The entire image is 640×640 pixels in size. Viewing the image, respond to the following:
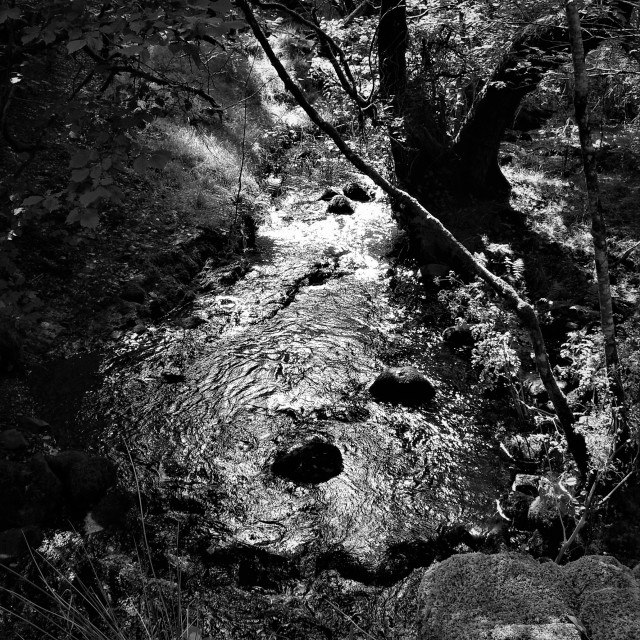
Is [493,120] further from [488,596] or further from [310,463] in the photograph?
[488,596]

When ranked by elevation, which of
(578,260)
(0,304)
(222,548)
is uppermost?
(578,260)

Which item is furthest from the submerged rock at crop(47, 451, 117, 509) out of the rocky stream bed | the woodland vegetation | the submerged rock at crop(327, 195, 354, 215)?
the submerged rock at crop(327, 195, 354, 215)

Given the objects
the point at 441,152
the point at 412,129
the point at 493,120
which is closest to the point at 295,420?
the point at 412,129

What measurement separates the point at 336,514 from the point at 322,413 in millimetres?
1519

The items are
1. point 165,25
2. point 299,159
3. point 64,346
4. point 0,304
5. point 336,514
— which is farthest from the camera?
point 299,159

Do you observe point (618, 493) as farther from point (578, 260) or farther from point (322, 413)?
point (578, 260)

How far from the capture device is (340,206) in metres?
12.2

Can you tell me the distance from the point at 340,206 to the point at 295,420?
6817 millimetres

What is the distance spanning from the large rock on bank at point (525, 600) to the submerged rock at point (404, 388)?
402 cm

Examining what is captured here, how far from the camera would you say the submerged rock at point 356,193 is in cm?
1289

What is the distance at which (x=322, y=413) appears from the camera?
661 cm

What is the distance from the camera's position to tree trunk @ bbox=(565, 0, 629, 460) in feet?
15.1

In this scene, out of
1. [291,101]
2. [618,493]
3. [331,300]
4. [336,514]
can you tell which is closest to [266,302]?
[331,300]

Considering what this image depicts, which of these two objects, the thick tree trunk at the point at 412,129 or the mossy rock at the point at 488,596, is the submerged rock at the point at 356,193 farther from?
the mossy rock at the point at 488,596
